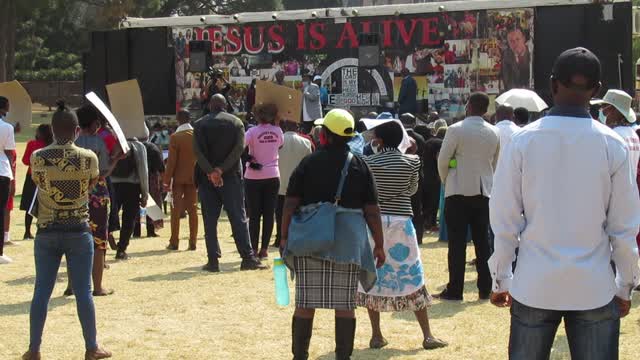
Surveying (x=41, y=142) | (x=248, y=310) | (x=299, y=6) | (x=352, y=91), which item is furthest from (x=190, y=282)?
(x=299, y=6)

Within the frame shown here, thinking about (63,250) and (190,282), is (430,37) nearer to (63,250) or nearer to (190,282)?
(190,282)

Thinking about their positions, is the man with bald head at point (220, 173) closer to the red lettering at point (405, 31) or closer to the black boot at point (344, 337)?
the black boot at point (344, 337)

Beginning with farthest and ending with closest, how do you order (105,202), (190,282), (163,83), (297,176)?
(163,83) → (190,282) → (105,202) → (297,176)

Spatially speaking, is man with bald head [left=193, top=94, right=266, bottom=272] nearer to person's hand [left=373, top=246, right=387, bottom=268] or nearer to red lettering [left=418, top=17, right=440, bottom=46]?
person's hand [left=373, top=246, right=387, bottom=268]

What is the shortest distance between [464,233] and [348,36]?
11.2 meters

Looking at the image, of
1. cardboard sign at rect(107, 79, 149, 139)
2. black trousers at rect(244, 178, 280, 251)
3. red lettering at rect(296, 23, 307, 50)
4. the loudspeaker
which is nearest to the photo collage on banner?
red lettering at rect(296, 23, 307, 50)

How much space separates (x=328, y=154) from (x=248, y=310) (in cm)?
325

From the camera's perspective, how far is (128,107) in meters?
12.4

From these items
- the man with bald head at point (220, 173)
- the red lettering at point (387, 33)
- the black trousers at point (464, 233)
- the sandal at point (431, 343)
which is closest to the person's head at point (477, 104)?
the black trousers at point (464, 233)

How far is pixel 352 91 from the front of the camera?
2020cm

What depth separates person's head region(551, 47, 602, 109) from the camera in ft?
14.6

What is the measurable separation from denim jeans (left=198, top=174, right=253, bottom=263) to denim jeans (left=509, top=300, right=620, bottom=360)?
716cm

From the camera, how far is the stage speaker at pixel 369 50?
20000mm

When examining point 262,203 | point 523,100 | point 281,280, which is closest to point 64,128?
point 281,280
